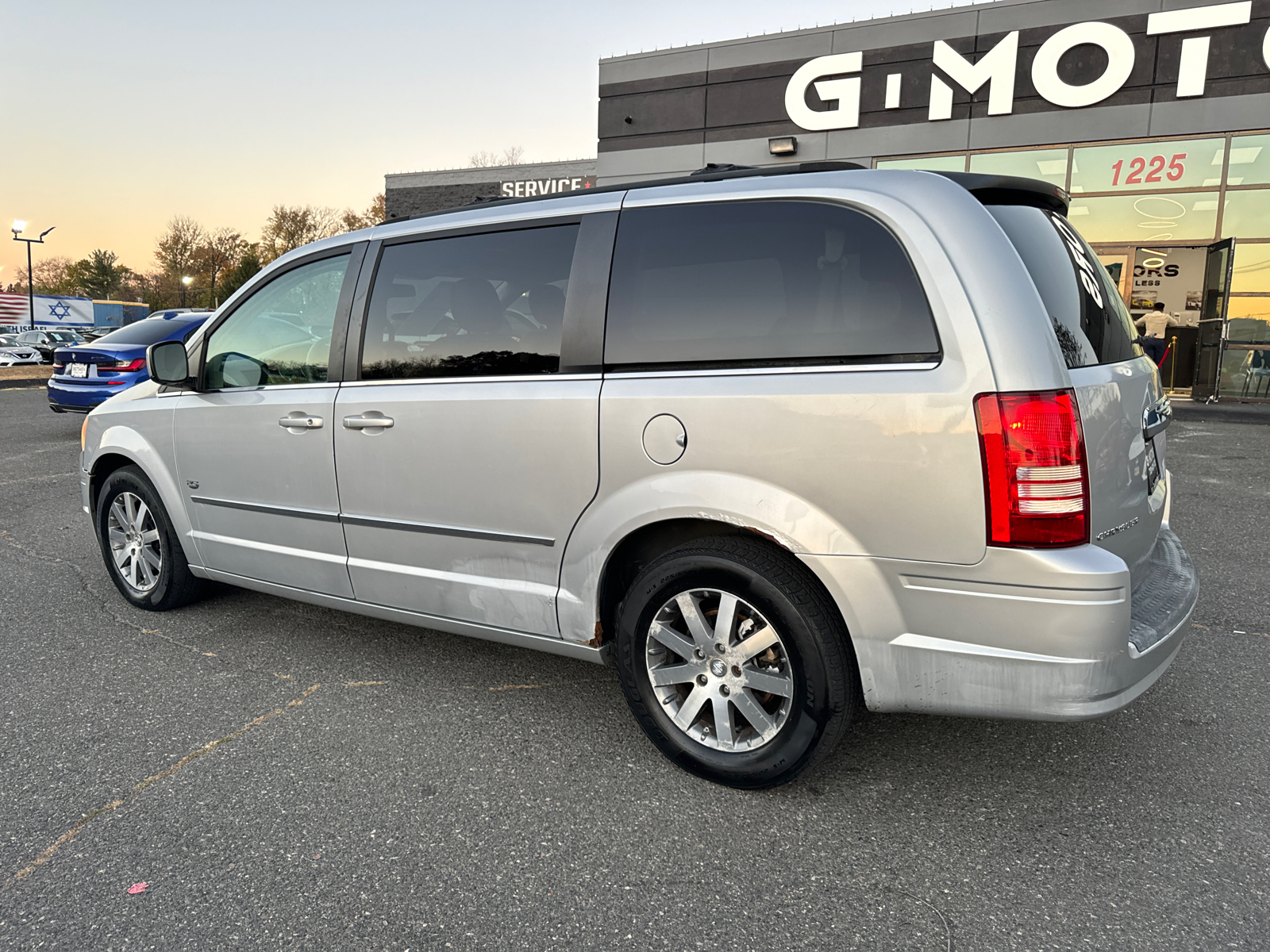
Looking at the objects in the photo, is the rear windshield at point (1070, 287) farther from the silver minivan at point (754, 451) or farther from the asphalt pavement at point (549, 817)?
the asphalt pavement at point (549, 817)

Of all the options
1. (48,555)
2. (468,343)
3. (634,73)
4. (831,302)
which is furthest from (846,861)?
(634,73)

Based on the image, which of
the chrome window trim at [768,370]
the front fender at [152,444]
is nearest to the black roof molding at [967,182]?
the chrome window trim at [768,370]

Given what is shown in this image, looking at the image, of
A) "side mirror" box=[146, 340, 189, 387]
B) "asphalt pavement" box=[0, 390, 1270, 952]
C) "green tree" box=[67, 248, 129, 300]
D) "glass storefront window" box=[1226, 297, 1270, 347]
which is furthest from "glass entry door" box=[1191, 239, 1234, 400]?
"green tree" box=[67, 248, 129, 300]

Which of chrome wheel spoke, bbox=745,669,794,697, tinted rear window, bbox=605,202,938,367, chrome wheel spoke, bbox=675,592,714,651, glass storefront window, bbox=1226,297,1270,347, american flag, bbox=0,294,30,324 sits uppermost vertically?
american flag, bbox=0,294,30,324

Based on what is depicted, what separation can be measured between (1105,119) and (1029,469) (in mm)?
14934

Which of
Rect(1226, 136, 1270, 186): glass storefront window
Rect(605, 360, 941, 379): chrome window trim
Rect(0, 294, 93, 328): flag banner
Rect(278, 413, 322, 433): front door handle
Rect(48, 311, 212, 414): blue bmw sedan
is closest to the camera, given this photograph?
Rect(605, 360, 941, 379): chrome window trim

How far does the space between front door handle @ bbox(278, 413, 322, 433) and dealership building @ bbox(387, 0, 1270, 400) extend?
35.7 ft

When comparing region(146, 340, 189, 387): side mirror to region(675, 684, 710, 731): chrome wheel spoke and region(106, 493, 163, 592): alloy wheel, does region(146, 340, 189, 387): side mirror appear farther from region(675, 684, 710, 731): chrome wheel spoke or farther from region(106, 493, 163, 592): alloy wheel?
region(675, 684, 710, 731): chrome wheel spoke

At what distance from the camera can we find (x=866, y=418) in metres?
2.35

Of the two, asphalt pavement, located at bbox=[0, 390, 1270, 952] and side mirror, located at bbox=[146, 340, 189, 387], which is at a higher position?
side mirror, located at bbox=[146, 340, 189, 387]

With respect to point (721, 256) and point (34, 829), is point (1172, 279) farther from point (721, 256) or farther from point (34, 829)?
point (34, 829)

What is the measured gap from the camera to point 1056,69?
14242 millimetres

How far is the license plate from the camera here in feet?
8.89

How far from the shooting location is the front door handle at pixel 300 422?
138 inches
